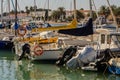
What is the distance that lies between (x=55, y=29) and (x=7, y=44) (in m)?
7.99

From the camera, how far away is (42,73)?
26141 mm

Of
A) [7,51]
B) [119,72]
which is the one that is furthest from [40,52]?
[7,51]

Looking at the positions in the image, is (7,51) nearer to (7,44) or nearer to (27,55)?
(7,44)

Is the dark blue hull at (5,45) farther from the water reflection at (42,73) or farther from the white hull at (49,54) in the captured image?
the white hull at (49,54)

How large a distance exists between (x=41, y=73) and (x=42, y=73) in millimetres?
69

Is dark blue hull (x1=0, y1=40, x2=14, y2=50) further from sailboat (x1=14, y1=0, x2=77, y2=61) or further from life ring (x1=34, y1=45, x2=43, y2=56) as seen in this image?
life ring (x1=34, y1=45, x2=43, y2=56)

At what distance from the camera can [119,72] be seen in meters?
23.1

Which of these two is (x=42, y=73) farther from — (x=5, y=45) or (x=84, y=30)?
(x=5, y=45)

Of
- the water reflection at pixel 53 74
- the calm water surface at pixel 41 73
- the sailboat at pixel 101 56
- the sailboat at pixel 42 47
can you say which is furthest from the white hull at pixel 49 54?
the sailboat at pixel 101 56

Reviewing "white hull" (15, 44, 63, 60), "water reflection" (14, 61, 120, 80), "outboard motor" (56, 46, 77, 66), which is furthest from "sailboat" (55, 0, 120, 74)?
"white hull" (15, 44, 63, 60)

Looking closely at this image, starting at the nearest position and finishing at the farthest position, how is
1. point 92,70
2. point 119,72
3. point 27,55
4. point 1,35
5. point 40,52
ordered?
point 119,72 → point 92,70 → point 40,52 → point 27,55 → point 1,35

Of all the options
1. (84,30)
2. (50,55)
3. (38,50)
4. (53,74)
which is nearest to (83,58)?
(53,74)

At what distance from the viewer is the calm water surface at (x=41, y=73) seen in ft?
78.8

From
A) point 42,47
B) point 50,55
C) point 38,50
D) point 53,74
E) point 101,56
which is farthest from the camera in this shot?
point 42,47
